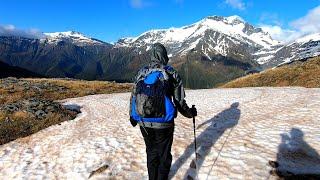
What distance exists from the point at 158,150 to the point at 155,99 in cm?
147

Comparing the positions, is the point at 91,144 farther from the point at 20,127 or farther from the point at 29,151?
the point at 20,127

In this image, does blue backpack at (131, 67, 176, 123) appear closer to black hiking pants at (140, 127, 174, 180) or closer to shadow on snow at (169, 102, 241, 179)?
black hiking pants at (140, 127, 174, 180)

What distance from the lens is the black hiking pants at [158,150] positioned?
9900 mm

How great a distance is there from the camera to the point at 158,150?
33.0ft

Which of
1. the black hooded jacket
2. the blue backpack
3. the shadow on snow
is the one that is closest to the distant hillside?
the shadow on snow

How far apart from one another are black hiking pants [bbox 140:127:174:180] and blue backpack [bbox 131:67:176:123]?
1.22 ft

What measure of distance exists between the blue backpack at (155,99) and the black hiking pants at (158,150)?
0.37 meters

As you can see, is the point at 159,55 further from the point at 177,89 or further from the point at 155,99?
the point at 155,99

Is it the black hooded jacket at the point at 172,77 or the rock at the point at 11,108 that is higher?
the black hooded jacket at the point at 172,77

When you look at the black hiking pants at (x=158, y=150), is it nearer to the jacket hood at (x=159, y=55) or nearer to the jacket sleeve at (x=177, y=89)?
the jacket sleeve at (x=177, y=89)

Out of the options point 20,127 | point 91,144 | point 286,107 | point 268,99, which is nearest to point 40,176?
point 91,144

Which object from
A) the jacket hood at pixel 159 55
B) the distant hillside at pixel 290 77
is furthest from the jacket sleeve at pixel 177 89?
the distant hillside at pixel 290 77

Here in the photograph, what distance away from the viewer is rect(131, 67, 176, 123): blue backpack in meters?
9.66

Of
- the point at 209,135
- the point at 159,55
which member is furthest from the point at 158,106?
the point at 209,135
